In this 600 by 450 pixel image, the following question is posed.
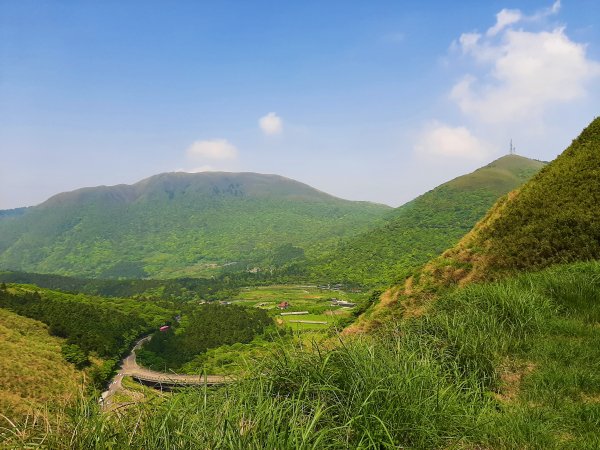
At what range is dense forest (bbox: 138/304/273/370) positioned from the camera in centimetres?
8031

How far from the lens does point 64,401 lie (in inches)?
178

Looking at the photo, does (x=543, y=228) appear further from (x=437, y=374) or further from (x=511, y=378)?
(x=437, y=374)

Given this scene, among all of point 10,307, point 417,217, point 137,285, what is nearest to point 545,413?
point 10,307

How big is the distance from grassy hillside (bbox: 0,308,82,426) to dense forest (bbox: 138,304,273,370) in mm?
18321

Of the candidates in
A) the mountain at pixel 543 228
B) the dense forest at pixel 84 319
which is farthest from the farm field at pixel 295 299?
the mountain at pixel 543 228

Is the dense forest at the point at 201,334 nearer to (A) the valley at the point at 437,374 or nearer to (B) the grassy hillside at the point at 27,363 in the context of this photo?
(B) the grassy hillside at the point at 27,363

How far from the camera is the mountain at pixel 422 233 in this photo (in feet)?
451

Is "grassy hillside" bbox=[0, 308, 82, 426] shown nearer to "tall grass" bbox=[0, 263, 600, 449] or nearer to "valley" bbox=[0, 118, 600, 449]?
"valley" bbox=[0, 118, 600, 449]

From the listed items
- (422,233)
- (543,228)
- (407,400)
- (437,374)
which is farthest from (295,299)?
(407,400)

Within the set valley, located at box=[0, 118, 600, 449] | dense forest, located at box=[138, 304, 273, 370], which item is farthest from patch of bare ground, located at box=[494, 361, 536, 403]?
dense forest, located at box=[138, 304, 273, 370]

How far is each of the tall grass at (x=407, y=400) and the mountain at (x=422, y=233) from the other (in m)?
119

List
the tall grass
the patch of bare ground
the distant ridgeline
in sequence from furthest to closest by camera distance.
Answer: the distant ridgeline, the patch of bare ground, the tall grass

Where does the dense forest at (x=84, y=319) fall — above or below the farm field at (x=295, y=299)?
above

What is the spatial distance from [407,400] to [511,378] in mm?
2858
